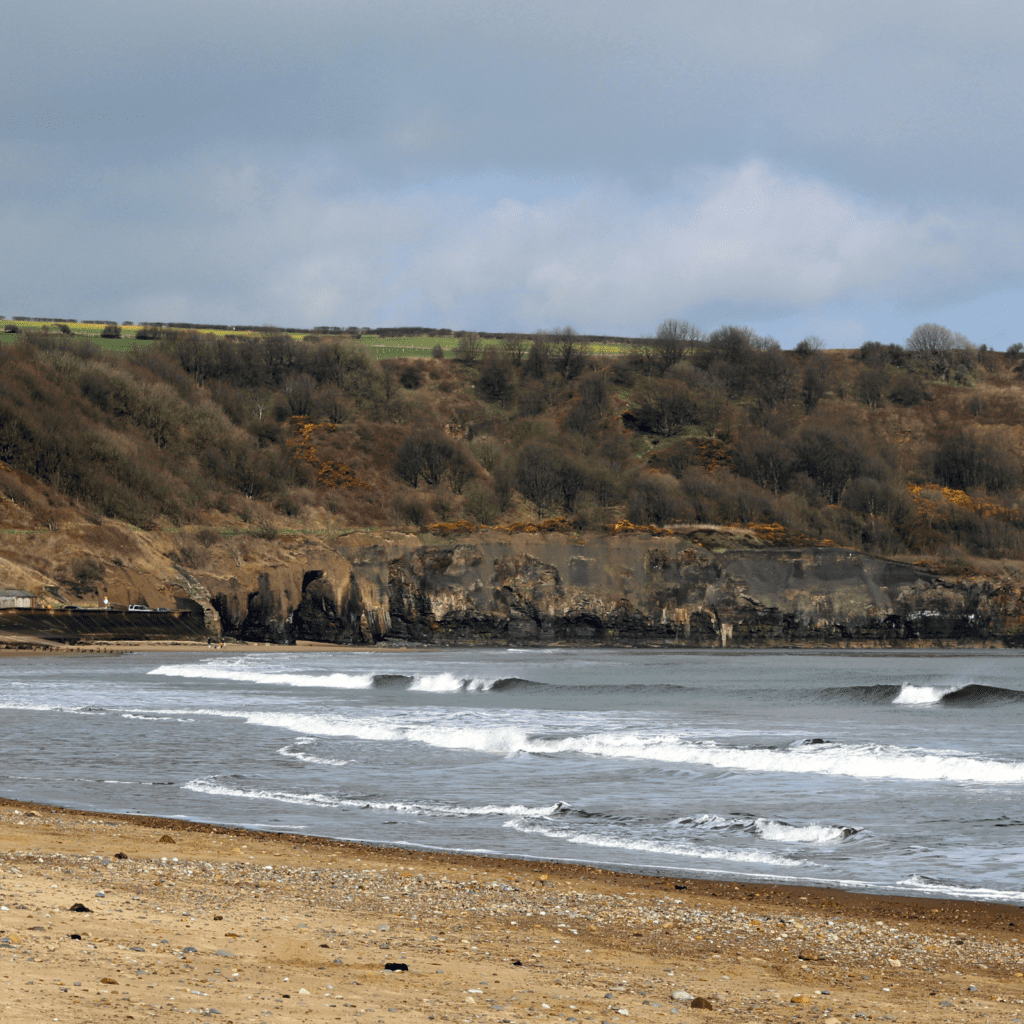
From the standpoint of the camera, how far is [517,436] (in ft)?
377

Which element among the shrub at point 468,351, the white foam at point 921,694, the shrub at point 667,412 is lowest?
the white foam at point 921,694

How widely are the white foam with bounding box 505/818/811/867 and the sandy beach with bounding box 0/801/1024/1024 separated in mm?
1399

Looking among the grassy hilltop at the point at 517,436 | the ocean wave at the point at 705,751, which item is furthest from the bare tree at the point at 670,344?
the ocean wave at the point at 705,751

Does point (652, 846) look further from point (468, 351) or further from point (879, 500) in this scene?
point (468, 351)

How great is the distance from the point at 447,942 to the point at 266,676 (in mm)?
40861

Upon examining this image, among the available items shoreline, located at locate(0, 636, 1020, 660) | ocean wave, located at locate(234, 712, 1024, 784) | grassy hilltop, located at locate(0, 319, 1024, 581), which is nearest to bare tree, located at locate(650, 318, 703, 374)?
grassy hilltop, located at locate(0, 319, 1024, 581)

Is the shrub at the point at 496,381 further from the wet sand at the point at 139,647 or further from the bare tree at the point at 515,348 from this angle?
the wet sand at the point at 139,647

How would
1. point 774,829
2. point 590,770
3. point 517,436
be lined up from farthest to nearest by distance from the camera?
point 517,436 < point 590,770 < point 774,829

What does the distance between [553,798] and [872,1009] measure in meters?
9.55

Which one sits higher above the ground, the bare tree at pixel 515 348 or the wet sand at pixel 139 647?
the bare tree at pixel 515 348

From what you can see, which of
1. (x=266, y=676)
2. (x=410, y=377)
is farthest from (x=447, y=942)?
(x=410, y=377)

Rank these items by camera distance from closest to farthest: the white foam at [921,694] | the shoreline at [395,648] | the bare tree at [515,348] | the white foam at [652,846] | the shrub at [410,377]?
the white foam at [652,846], the white foam at [921,694], the shoreline at [395,648], the shrub at [410,377], the bare tree at [515,348]

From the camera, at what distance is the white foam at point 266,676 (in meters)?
44.3

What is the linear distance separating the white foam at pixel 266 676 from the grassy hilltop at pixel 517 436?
29940 mm
